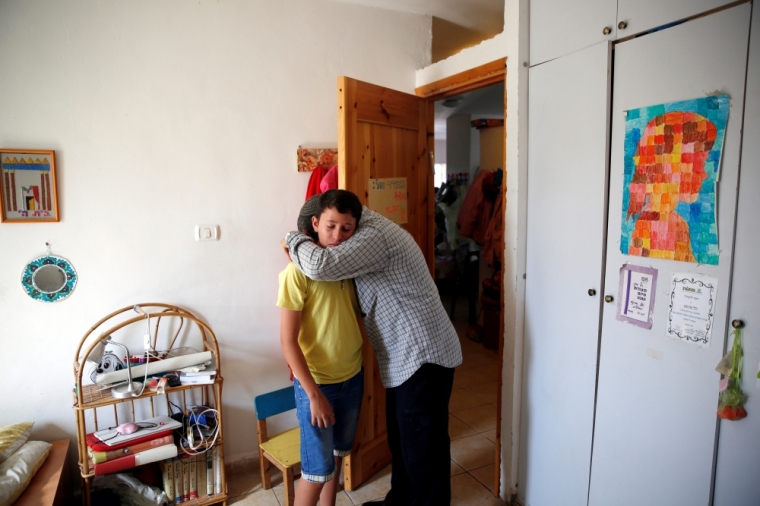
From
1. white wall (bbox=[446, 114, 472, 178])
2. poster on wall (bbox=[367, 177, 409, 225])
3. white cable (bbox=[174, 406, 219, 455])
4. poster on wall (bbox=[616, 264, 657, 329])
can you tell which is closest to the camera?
poster on wall (bbox=[616, 264, 657, 329])

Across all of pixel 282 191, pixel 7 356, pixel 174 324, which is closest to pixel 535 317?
pixel 282 191

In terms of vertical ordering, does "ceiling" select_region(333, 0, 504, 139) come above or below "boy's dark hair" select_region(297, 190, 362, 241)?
above

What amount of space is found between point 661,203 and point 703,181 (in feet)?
0.46

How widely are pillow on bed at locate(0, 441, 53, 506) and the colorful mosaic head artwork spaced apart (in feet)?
7.83

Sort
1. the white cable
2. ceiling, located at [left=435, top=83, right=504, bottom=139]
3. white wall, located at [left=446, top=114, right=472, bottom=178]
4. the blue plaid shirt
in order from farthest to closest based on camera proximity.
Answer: white wall, located at [left=446, top=114, right=472, bottom=178] < ceiling, located at [left=435, top=83, right=504, bottom=139] < the white cable < the blue plaid shirt

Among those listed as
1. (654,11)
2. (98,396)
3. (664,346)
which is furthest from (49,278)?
(654,11)

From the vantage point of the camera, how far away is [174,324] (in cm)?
231

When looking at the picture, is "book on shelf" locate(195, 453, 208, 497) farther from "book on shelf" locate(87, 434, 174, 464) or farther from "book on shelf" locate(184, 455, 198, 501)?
"book on shelf" locate(87, 434, 174, 464)

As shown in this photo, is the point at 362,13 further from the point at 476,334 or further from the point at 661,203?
the point at 476,334

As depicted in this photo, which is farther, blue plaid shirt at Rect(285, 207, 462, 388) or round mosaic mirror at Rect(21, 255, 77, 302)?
round mosaic mirror at Rect(21, 255, 77, 302)

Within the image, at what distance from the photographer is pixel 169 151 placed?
2238 millimetres

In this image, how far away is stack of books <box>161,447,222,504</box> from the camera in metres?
2.20

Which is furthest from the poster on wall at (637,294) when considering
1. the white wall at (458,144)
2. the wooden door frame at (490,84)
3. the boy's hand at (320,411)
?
the white wall at (458,144)

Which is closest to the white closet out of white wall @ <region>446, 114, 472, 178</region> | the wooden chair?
the wooden chair
